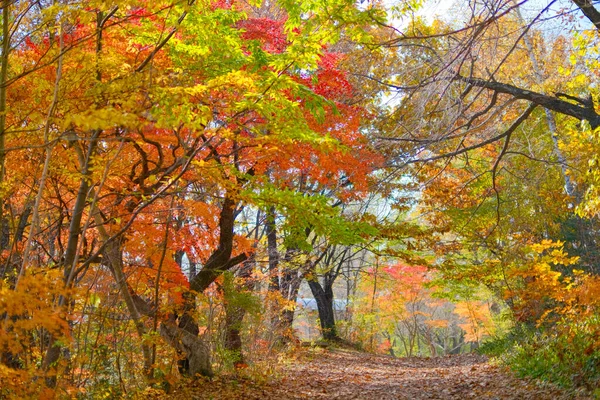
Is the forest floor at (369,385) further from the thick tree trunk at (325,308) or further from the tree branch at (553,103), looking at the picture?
the thick tree trunk at (325,308)

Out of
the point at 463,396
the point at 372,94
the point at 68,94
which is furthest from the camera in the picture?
the point at 372,94

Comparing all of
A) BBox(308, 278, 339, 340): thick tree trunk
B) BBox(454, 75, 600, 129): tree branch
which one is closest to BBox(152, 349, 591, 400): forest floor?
BBox(454, 75, 600, 129): tree branch

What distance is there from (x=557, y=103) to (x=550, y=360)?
3.68 meters

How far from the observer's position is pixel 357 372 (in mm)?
12961

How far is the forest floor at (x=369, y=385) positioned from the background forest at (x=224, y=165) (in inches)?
13.4

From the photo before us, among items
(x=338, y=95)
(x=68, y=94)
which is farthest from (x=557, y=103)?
(x=68, y=94)

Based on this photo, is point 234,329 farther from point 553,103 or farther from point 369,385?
point 553,103

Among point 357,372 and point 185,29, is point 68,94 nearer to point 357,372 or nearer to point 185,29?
point 185,29

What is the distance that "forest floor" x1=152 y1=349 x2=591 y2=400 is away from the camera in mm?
8109

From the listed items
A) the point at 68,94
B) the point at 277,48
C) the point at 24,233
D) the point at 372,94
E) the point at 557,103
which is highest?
the point at 277,48

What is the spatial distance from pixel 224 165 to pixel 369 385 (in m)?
6.29

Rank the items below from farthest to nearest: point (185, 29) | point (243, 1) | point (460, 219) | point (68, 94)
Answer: point (460, 219)
point (243, 1)
point (185, 29)
point (68, 94)

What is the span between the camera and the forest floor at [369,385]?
811 centimetres

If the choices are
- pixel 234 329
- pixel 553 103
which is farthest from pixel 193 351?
pixel 553 103
